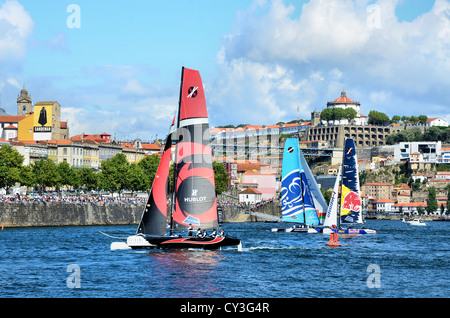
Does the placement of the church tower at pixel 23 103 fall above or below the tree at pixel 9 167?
above

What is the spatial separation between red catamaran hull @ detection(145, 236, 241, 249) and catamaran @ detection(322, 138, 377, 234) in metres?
27.9

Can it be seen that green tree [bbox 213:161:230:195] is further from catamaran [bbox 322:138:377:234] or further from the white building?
catamaran [bbox 322:138:377:234]

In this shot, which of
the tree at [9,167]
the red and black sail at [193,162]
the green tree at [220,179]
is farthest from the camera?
the green tree at [220,179]

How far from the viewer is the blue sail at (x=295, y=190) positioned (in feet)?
238

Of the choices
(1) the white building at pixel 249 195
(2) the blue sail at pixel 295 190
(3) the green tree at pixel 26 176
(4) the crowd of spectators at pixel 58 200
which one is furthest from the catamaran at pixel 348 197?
(1) the white building at pixel 249 195

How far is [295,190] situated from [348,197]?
5010mm

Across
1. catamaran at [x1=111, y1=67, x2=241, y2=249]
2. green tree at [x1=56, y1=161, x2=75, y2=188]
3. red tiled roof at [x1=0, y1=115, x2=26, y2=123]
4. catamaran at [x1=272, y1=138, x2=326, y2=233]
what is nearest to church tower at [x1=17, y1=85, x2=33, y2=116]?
red tiled roof at [x1=0, y1=115, x2=26, y2=123]

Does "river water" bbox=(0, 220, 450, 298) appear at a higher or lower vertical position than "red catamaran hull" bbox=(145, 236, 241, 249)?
lower

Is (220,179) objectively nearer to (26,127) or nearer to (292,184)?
(26,127)

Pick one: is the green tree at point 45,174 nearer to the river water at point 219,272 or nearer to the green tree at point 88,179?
the green tree at point 88,179

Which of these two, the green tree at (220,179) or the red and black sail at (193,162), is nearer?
the red and black sail at (193,162)

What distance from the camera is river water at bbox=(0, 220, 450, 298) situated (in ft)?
106

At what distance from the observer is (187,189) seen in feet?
145
